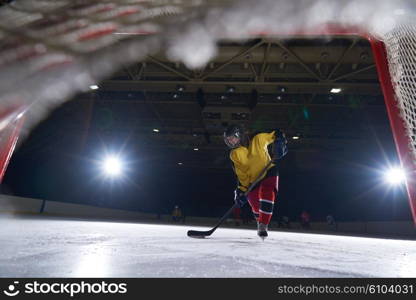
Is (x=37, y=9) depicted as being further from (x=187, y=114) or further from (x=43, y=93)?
(x=187, y=114)

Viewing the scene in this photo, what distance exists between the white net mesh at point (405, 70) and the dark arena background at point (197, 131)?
0.04 ft

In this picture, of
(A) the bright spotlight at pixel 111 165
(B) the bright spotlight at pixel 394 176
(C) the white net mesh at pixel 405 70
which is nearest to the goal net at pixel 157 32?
(C) the white net mesh at pixel 405 70

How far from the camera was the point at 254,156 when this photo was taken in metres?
3.35

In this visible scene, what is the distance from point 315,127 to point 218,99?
4.94 metres

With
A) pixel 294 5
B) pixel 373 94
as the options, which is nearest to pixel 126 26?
pixel 294 5

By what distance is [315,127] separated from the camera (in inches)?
488

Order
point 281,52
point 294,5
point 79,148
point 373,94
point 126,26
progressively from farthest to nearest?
point 79,148, point 373,94, point 281,52, point 294,5, point 126,26

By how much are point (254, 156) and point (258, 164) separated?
4.0 inches

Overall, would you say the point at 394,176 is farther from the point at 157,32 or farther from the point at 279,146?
the point at 157,32

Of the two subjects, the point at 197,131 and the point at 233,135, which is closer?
the point at 233,135

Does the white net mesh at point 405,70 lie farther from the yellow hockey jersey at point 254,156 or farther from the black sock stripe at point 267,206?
the black sock stripe at point 267,206

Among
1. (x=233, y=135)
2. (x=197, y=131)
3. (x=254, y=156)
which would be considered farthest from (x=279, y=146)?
(x=197, y=131)

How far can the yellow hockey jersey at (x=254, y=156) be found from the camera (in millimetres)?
3342

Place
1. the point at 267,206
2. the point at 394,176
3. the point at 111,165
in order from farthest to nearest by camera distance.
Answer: the point at 111,165 < the point at 394,176 < the point at 267,206
